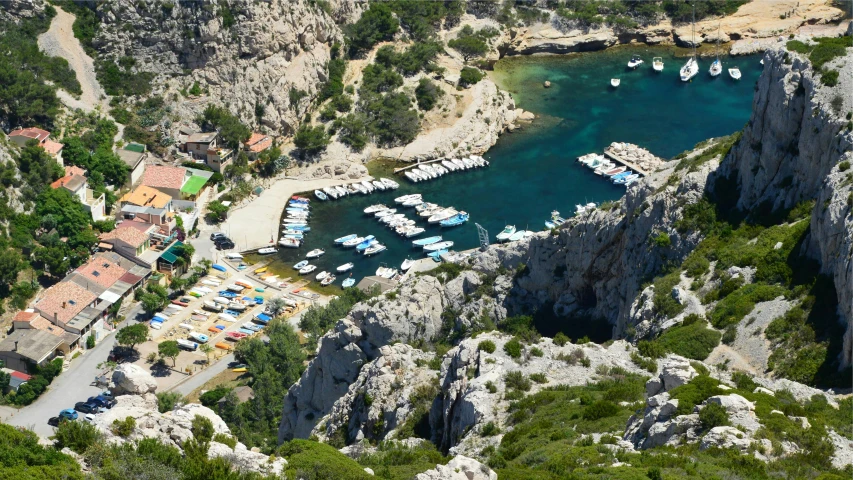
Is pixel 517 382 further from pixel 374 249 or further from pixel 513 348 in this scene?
pixel 374 249

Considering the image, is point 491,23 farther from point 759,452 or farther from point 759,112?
point 759,452

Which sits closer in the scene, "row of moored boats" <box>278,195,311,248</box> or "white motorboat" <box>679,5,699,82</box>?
"row of moored boats" <box>278,195,311,248</box>

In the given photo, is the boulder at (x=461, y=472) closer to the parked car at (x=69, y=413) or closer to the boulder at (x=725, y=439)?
the boulder at (x=725, y=439)

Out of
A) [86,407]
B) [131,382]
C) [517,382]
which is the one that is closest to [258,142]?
[86,407]

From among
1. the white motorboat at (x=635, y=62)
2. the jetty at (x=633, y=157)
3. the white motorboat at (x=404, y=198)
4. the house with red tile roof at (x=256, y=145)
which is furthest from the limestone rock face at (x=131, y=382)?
the white motorboat at (x=635, y=62)

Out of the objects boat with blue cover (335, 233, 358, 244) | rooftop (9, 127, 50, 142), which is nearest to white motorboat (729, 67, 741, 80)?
boat with blue cover (335, 233, 358, 244)

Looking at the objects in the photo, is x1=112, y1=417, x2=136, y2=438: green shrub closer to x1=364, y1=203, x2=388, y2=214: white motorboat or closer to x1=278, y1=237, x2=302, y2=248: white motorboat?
x1=278, y1=237, x2=302, y2=248: white motorboat

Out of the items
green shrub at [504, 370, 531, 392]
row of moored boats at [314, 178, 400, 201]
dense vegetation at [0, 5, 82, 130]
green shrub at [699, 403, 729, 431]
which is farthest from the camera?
row of moored boats at [314, 178, 400, 201]
